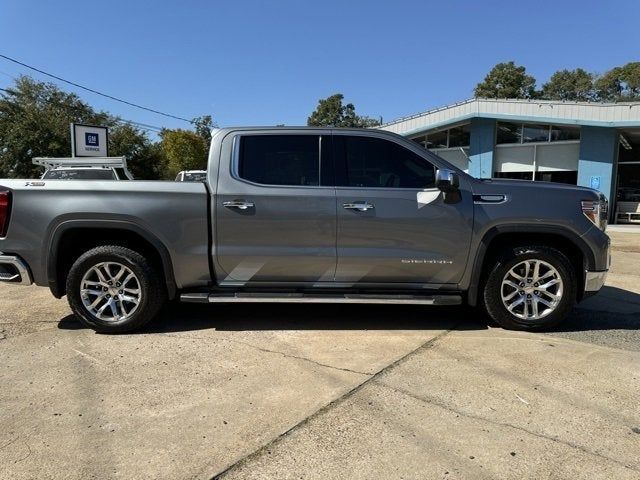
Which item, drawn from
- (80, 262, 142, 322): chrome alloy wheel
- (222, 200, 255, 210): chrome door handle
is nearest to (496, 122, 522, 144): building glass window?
(222, 200, 255, 210): chrome door handle

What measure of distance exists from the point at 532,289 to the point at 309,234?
2.23m

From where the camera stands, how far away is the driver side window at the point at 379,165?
16.3ft

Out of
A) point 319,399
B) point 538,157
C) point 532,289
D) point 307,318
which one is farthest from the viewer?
point 538,157

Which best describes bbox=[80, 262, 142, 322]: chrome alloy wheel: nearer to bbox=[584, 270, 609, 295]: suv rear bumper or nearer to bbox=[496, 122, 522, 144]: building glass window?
bbox=[584, 270, 609, 295]: suv rear bumper

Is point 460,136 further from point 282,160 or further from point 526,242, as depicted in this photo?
point 282,160

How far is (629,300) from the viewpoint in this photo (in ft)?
21.8

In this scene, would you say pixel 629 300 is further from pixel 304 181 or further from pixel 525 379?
pixel 304 181

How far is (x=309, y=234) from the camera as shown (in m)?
4.86

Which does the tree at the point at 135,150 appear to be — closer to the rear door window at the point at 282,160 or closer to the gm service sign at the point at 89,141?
the gm service sign at the point at 89,141

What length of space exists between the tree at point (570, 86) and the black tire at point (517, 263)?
69177 mm

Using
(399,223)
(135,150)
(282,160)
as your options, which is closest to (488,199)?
(399,223)

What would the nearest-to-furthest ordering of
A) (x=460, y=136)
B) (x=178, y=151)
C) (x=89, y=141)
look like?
(x=89, y=141) < (x=460, y=136) < (x=178, y=151)

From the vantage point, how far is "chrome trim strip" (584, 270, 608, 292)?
4961mm

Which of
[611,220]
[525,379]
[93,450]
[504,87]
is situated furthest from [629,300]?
[504,87]
